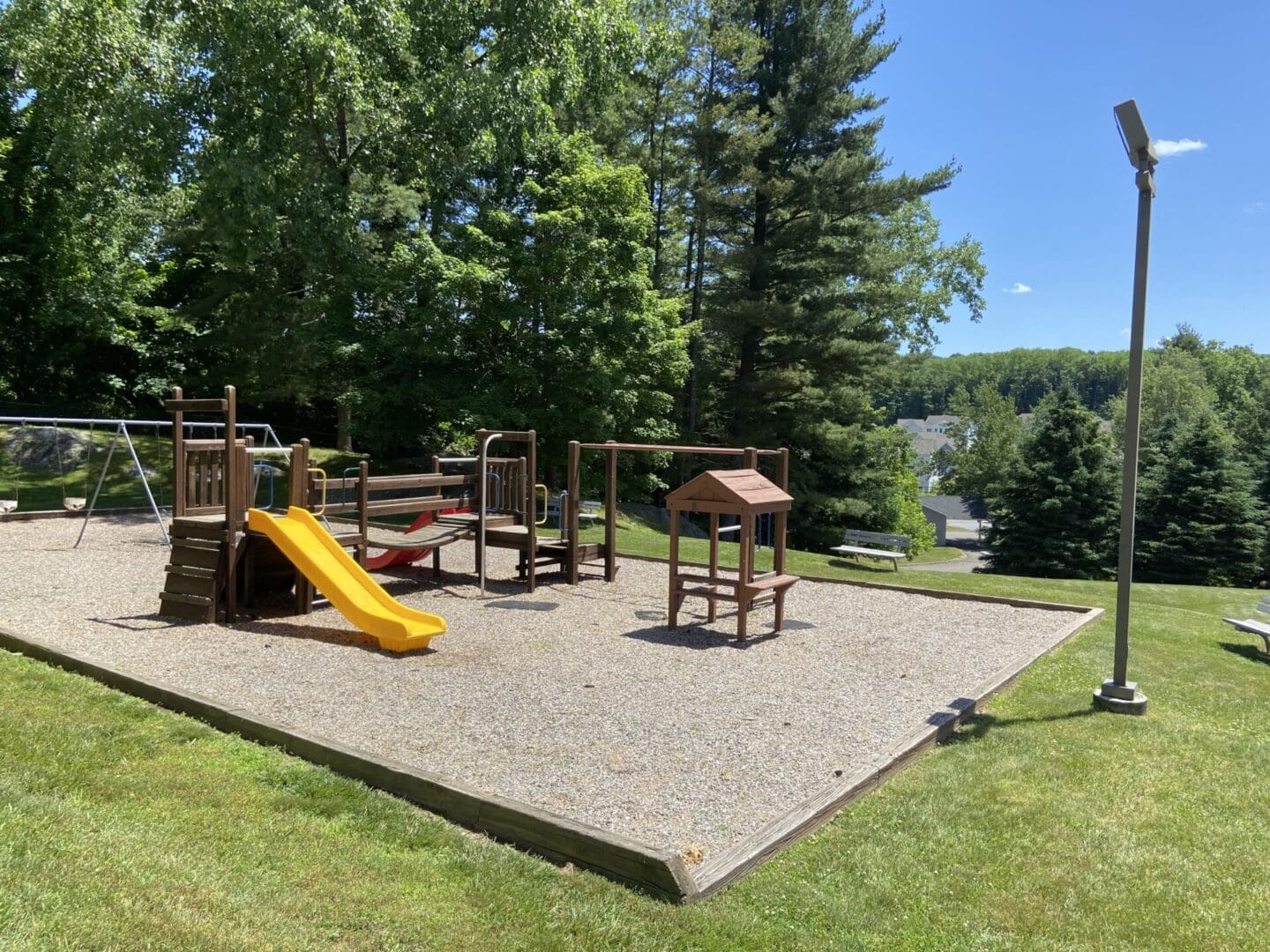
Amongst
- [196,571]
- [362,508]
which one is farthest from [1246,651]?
[196,571]

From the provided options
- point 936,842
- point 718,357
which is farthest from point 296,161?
point 936,842

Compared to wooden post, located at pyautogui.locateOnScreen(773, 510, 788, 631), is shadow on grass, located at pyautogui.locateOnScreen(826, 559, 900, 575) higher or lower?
lower

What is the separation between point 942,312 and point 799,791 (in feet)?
126

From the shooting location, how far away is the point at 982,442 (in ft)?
213

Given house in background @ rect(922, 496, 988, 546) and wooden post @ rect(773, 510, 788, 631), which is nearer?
wooden post @ rect(773, 510, 788, 631)

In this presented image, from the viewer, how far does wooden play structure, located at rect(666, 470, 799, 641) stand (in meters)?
8.02

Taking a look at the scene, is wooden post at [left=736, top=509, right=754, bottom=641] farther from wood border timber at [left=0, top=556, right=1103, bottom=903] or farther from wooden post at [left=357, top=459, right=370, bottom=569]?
wooden post at [left=357, top=459, right=370, bottom=569]

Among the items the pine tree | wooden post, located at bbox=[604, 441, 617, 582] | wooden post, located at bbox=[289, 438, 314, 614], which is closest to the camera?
wooden post, located at bbox=[289, 438, 314, 614]

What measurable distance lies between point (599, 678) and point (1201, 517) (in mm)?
31604

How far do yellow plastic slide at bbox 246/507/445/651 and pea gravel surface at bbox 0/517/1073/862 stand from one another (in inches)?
8.6

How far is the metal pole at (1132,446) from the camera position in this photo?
5.96 m

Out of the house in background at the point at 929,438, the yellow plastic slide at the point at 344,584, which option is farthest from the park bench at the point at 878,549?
the house in background at the point at 929,438

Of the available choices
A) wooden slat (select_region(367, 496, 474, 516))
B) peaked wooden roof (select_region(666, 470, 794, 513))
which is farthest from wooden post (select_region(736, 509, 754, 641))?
wooden slat (select_region(367, 496, 474, 516))

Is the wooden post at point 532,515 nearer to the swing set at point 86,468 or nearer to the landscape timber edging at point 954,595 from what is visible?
the landscape timber edging at point 954,595
